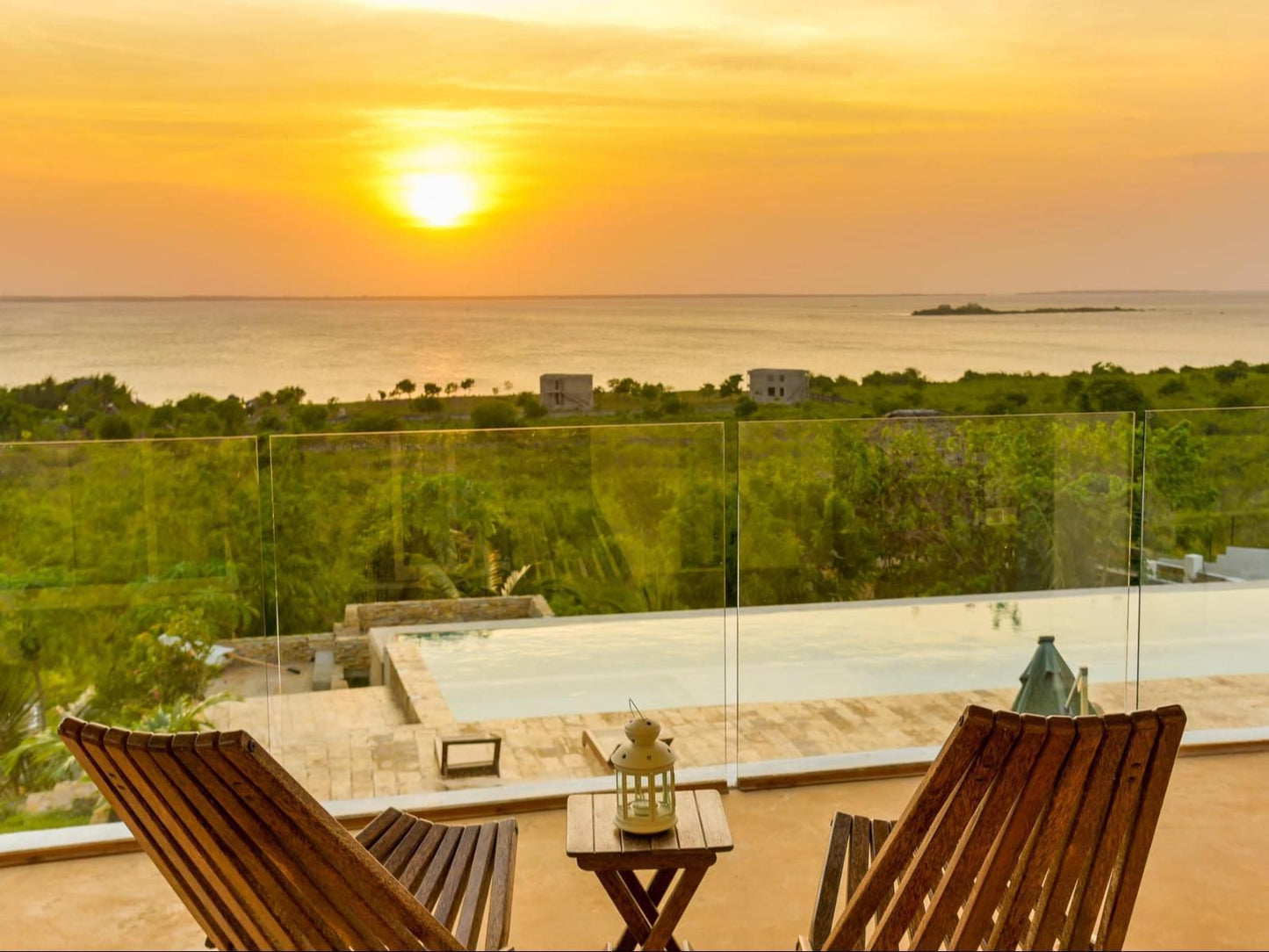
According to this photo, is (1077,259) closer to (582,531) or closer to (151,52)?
(151,52)

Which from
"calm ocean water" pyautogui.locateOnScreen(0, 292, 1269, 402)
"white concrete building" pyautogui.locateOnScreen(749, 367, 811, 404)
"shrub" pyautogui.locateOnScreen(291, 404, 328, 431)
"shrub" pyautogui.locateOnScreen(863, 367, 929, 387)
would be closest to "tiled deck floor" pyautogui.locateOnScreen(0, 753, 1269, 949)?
"calm ocean water" pyautogui.locateOnScreen(0, 292, 1269, 402)

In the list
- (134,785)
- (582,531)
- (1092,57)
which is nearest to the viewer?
(134,785)

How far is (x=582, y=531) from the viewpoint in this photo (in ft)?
12.8

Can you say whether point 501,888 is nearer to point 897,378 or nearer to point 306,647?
point 306,647

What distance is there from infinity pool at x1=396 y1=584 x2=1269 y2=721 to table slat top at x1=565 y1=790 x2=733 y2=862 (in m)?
1.22

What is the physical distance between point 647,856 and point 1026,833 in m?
0.77

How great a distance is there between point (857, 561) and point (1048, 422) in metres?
0.73

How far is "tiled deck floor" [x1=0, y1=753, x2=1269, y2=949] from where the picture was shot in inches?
119

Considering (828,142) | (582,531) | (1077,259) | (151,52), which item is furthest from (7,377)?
(582,531)

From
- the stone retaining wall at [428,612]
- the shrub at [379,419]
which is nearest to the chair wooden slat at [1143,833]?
the stone retaining wall at [428,612]

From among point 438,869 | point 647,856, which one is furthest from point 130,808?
point 647,856

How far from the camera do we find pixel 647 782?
2498 mm

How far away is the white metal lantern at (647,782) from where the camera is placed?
8.09ft

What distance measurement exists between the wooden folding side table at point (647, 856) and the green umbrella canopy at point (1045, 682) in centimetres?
185
